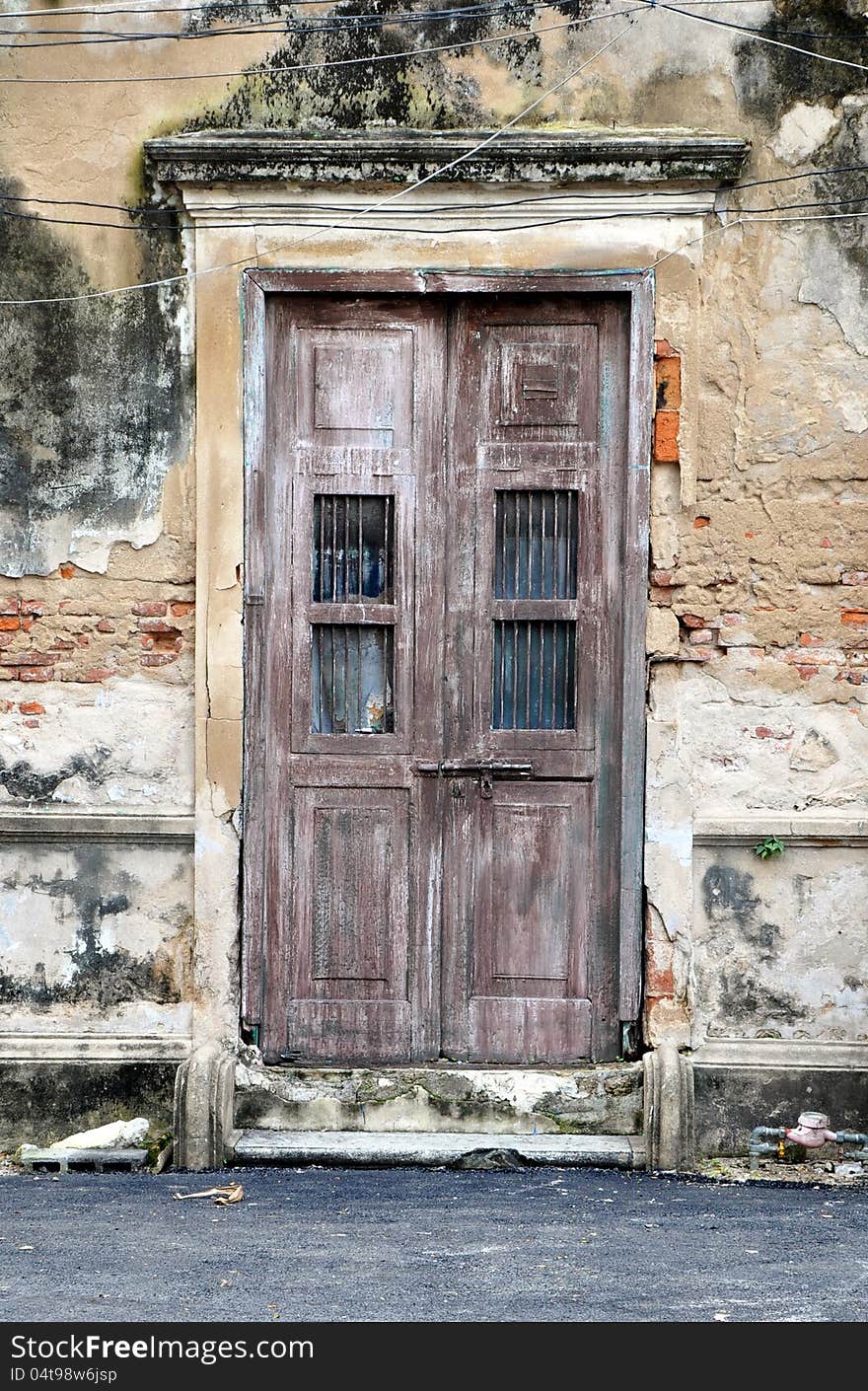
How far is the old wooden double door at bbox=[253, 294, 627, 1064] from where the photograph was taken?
18.6 ft

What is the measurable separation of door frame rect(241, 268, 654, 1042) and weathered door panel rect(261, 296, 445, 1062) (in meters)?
0.06

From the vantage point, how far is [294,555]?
5.70 meters

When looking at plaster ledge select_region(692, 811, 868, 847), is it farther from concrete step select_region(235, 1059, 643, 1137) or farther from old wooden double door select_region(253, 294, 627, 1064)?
concrete step select_region(235, 1059, 643, 1137)

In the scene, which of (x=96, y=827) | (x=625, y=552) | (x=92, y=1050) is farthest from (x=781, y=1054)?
(x=96, y=827)

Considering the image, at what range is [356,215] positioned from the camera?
18.2 ft

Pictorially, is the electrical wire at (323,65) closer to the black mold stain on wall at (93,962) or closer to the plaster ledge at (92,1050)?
the black mold stain on wall at (93,962)

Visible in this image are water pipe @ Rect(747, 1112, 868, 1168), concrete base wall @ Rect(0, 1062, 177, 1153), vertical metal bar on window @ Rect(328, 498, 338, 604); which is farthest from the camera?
vertical metal bar on window @ Rect(328, 498, 338, 604)

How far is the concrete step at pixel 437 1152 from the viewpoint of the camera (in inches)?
213

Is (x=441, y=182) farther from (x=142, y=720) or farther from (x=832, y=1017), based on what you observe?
(x=832, y=1017)

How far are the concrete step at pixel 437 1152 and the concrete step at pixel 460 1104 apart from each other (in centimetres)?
8

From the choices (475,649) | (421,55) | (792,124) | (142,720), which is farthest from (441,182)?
(142,720)

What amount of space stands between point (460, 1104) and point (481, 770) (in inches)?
47.8

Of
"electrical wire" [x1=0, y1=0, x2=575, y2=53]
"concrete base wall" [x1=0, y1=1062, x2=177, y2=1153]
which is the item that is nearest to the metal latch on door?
"concrete base wall" [x1=0, y1=1062, x2=177, y2=1153]

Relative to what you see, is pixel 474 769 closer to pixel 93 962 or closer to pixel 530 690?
pixel 530 690
